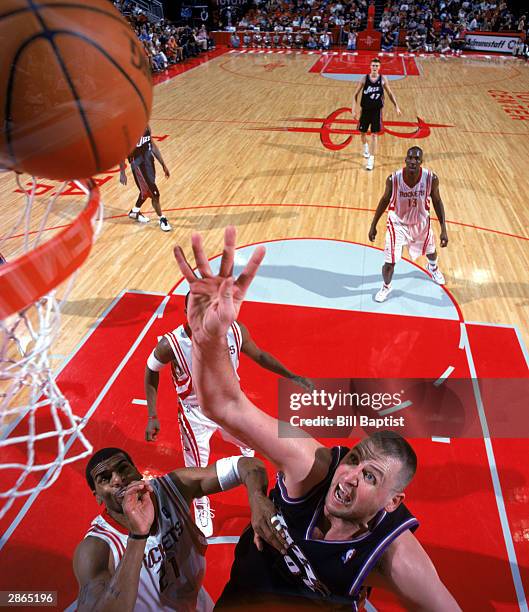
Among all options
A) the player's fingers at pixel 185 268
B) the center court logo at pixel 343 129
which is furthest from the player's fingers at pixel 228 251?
the center court logo at pixel 343 129

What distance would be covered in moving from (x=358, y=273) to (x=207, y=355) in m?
3.97

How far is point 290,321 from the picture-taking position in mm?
4730

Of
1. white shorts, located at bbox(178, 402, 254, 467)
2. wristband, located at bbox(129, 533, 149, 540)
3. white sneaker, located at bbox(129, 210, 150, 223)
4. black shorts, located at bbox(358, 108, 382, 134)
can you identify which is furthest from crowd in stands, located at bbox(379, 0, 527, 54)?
wristband, located at bbox(129, 533, 149, 540)

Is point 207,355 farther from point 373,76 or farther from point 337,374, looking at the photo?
point 373,76

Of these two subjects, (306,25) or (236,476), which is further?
(306,25)

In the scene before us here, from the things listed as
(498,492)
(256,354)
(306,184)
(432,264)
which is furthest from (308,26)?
(498,492)

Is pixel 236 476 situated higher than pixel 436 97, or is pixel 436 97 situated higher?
pixel 236 476

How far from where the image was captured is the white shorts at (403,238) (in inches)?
187

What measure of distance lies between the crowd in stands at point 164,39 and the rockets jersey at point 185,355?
1567 centimetres

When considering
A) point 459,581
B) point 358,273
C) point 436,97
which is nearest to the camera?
point 459,581

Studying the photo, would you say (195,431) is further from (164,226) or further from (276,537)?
(164,226)

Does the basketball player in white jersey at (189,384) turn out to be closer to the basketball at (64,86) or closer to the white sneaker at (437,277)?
the basketball at (64,86)

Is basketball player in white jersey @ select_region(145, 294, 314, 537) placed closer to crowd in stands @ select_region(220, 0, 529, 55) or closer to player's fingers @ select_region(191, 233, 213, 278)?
player's fingers @ select_region(191, 233, 213, 278)

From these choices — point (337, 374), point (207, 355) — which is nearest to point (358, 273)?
point (337, 374)
